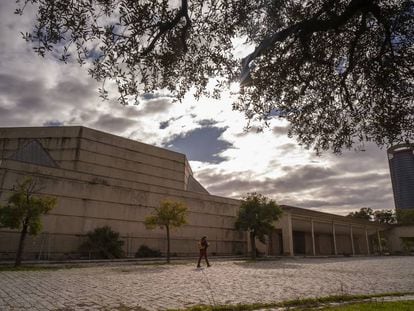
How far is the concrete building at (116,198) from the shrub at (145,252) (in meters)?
1.75

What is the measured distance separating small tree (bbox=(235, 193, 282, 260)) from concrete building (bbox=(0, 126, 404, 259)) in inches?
320

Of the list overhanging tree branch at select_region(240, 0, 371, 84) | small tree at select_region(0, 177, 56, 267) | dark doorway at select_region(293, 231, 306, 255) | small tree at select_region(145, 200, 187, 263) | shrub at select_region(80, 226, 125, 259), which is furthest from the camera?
dark doorway at select_region(293, 231, 306, 255)

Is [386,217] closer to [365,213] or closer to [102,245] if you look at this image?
[365,213]

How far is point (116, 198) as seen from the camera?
3594 cm

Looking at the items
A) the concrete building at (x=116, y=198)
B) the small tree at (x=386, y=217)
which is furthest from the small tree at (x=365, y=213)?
the concrete building at (x=116, y=198)

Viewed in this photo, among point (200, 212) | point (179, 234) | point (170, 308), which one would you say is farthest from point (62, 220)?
point (170, 308)

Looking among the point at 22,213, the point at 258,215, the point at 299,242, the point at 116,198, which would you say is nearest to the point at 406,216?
the point at 299,242

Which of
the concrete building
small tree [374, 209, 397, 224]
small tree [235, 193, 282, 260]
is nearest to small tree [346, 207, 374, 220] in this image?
small tree [374, 209, 397, 224]

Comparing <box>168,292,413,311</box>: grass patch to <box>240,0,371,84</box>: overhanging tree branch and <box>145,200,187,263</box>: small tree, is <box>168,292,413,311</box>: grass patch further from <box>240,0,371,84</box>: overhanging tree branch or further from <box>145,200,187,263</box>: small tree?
<box>145,200,187,263</box>: small tree

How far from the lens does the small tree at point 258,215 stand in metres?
34.5

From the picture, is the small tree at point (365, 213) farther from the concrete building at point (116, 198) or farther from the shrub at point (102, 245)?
the shrub at point (102, 245)

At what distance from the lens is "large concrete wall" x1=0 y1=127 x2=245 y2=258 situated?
30.0 metres

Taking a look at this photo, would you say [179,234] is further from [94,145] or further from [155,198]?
[94,145]

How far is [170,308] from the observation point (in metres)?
7.38
